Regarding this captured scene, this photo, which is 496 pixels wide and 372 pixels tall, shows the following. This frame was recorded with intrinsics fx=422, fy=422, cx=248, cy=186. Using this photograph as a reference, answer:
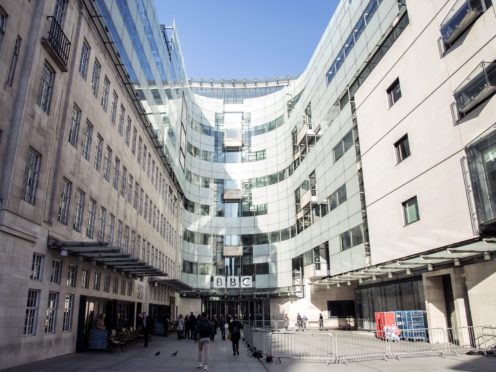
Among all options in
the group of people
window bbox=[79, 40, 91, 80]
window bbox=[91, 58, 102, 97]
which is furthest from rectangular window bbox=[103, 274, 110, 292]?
window bbox=[79, 40, 91, 80]

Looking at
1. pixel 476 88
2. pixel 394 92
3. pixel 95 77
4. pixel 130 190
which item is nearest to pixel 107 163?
pixel 95 77

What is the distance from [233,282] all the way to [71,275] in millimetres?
39035

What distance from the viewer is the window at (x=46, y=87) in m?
15.9

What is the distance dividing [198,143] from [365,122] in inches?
1349

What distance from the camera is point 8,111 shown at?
13.7 m

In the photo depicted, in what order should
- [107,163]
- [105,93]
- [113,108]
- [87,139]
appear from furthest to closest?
1. [113,108]
2. [107,163]
3. [105,93]
4. [87,139]

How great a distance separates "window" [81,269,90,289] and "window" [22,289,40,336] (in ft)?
14.5

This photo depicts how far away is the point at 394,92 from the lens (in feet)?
89.4

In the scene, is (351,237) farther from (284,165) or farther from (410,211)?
(284,165)

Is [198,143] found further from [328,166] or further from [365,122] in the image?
[365,122]

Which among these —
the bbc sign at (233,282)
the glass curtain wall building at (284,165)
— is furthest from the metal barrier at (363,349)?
the bbc sign at (233,282)

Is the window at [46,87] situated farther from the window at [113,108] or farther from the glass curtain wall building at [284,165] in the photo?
the window at [113,108]

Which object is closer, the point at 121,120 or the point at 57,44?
the point at 57,44

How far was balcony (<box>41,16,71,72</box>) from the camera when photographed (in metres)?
15.8
